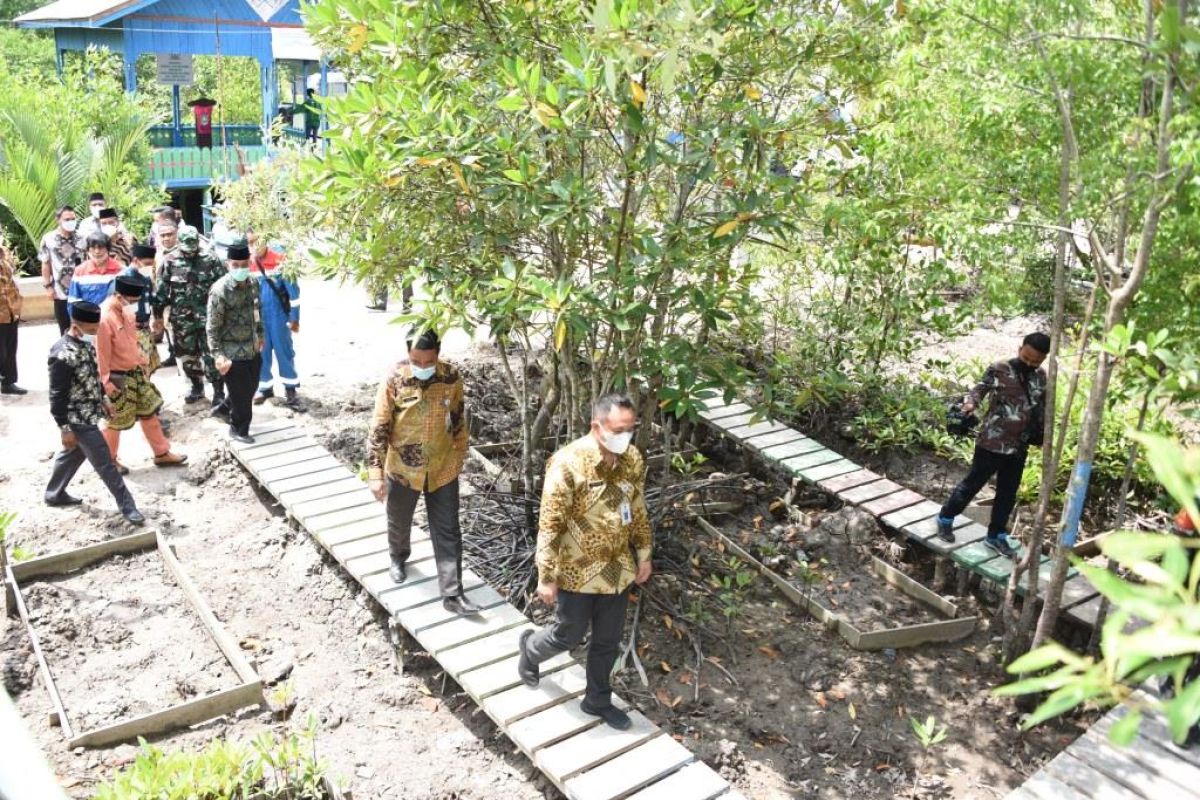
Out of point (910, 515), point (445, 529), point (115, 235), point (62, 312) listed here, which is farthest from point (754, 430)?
point (62, 312)

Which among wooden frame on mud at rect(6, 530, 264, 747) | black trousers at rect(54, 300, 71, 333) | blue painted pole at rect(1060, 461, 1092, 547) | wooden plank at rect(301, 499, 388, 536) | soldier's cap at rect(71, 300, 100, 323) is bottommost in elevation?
wooden frame on mud at rect(6, 530, 264, 747)

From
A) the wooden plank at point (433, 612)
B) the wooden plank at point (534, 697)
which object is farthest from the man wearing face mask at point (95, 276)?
the wooden plank at point (534, 697)

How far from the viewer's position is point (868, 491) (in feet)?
24.5

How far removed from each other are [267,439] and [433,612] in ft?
10.5

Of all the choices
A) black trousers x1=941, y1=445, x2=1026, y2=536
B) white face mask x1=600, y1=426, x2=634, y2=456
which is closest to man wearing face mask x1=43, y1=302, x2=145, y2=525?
white face mask x1=600, y1=426, x2=634, y2=456

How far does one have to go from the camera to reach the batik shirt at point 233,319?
26.1 feet

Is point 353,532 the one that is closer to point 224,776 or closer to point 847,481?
point 224,776

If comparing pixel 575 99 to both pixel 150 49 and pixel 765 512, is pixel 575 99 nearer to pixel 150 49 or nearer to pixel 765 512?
pixel 765 512

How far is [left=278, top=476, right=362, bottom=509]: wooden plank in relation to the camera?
700cm

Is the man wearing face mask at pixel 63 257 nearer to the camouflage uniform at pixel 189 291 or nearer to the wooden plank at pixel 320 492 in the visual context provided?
the camouflage uniform at pixel 189 291

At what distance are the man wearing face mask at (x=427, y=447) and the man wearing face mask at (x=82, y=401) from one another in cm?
242

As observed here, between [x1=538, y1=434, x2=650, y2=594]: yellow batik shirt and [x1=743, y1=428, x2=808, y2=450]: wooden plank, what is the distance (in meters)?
3.57

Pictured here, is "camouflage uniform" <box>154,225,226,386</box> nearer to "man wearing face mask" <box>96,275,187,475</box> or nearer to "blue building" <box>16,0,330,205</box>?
"man wearing face mask" <box>96,275,187,475</box>

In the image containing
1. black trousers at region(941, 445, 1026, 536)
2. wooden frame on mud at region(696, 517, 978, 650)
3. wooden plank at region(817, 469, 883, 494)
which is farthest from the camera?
wooden plank at region(817, 469, 883, 494)
